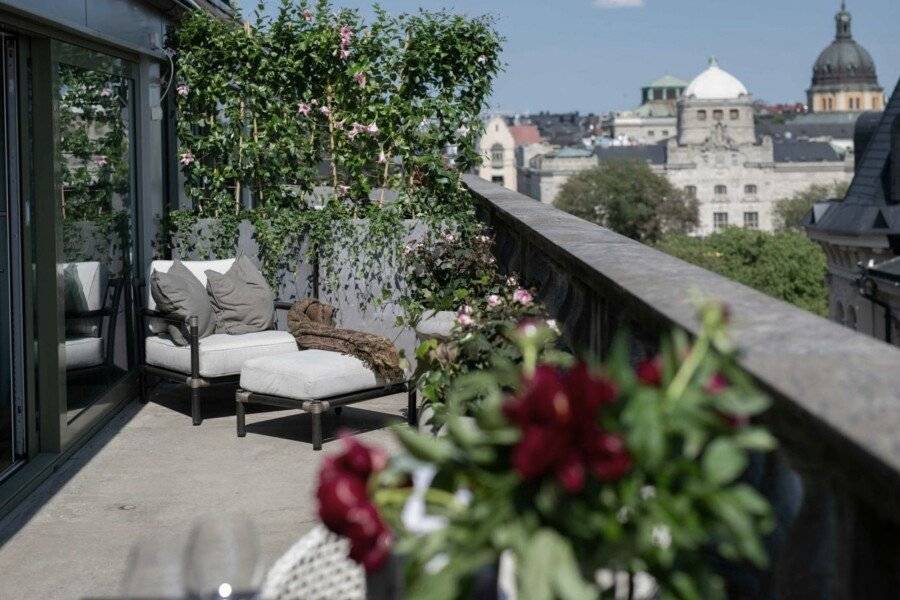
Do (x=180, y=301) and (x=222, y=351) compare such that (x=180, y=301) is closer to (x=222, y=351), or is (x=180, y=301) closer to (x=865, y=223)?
(x=222, y=351)

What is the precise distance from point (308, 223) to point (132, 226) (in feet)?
3.30

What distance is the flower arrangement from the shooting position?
1.36 meters

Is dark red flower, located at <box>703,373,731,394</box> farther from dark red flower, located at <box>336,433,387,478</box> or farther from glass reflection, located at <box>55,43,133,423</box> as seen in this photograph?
glass reflection, located at <box>55,43,133,423</box>

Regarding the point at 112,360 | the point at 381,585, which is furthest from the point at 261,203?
the point at 381,585

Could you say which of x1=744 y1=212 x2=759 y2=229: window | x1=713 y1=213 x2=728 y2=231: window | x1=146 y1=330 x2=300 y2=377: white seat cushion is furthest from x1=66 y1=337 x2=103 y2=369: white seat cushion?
x1=744 y1=212 x2=759 y2=229: window

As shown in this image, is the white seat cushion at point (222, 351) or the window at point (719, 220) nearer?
the white seat cushion at point (222, 351)

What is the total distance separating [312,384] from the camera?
19.8 ft

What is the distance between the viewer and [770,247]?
7981cm

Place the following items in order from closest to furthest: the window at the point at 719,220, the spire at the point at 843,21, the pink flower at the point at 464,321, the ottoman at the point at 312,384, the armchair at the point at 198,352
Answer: the pink flower at the point at 464,321
the ottoman at the point at 312,384
the armchair at the point at 198,352
the window at the point at 719,220
the spire at the point at 843,21

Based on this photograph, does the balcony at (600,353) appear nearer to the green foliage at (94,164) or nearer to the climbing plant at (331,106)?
the climbing plant at (331,106)

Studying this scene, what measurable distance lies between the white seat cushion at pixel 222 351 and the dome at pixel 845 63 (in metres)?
177

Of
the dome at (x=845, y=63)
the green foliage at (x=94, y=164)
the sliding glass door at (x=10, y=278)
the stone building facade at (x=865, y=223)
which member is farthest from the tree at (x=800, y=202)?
the sliding glass door at (x=10, y=278)

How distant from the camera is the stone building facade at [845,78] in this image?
17438 centimetres

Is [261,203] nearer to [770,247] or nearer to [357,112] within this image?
[357,112]
